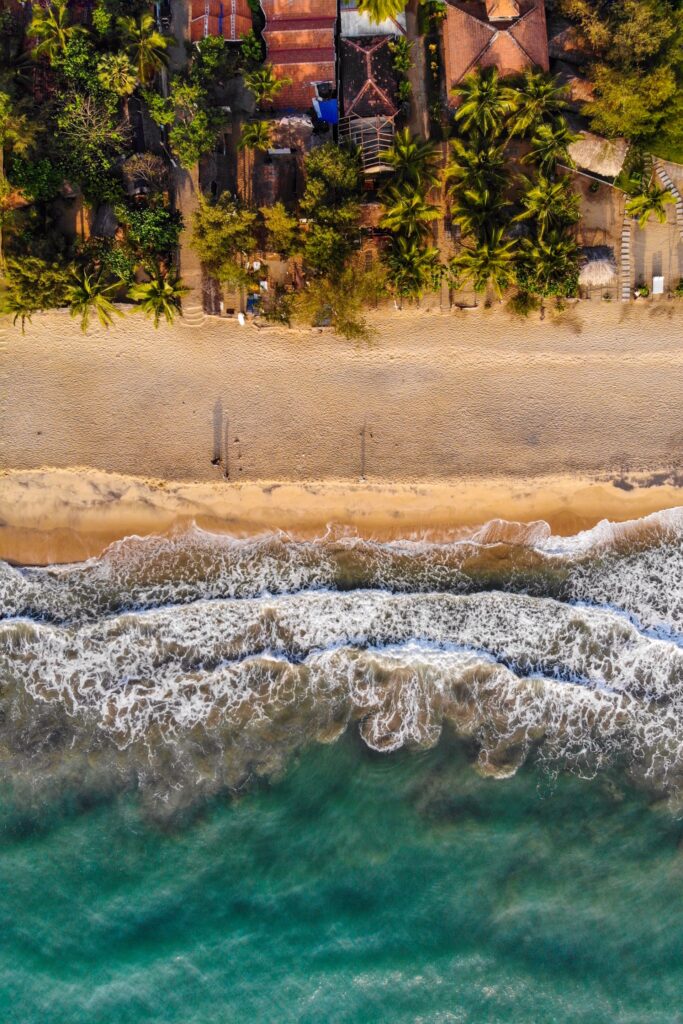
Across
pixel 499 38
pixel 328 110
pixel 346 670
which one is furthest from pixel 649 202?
pixel 346 670

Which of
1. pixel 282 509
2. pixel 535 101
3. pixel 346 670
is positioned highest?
pixel 535 101

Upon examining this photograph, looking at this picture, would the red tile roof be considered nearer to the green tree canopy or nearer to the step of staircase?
the step of staircase

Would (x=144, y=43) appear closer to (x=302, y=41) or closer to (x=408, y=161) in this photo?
(x=302, y=41)

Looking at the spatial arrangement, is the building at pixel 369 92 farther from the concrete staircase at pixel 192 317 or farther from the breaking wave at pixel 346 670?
the breaking wave at pixel 346 670

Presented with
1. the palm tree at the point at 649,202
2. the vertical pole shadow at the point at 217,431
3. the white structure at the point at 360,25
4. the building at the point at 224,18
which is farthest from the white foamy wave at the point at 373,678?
the building at the point at 224,18

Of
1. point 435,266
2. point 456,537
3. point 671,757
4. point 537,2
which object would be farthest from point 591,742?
point 537,2

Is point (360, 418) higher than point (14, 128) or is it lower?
lower

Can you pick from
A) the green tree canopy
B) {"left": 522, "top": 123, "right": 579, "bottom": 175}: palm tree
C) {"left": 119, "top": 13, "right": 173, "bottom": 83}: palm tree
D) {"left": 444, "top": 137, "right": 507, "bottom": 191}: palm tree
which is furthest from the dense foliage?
{"left": 119, "top": 13, "right": 173, "bottom": 83}: palm tree
